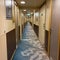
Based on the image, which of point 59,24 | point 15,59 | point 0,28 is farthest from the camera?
point 15,59

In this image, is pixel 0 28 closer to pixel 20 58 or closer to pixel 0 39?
pixel 0 39

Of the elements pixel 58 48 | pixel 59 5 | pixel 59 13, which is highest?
pixel 59 5

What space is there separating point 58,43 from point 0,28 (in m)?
1.56

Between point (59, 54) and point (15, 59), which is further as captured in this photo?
point (15, 59)

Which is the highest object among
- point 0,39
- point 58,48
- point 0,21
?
point 0,21

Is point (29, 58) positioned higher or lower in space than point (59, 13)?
lower

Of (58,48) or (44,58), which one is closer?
(58,48)

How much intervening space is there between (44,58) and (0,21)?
2428 mm

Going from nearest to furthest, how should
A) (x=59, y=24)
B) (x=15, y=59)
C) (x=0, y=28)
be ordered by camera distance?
(x=0, y=28), (x=59, y=24), (x=15, y=59)

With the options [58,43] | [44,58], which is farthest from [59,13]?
[44,58]

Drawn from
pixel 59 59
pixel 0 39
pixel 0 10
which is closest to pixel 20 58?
pixel 59 59

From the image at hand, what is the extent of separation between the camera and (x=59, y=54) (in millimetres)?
2873

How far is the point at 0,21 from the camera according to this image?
7.51ft

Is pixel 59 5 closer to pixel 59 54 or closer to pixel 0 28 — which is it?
pixel 59 54
